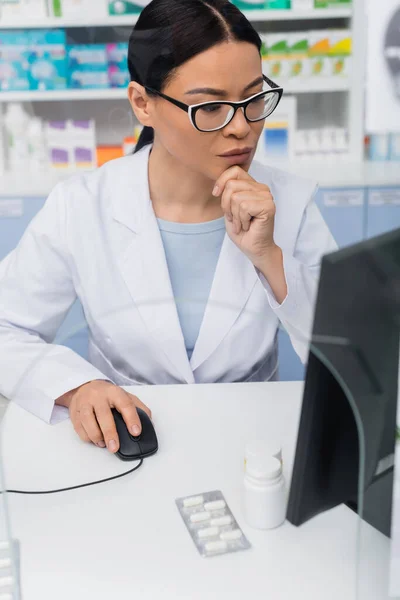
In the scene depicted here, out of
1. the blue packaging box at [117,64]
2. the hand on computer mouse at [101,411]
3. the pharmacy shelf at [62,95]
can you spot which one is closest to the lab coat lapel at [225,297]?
→ the hand on computer mouse at [101,411]

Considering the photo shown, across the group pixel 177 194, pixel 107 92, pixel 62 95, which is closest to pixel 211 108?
pixel 177 194

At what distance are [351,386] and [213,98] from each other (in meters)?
0.57

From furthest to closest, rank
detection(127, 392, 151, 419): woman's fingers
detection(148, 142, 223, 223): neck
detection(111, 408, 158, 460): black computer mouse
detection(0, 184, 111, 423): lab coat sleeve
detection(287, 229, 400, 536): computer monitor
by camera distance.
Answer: detection(148, 142, 223, 223): neck
detection(0, 184, 111, 423): lab coat sleeve
detection(127, 392, 151, 419): woman's fingers
detection(111, 408, 158, 460): black computer mouse
detection(287, 229, 400, 536): computer monitor

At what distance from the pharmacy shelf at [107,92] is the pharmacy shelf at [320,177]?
21cm

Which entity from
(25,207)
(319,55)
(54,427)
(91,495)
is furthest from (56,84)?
(91,495)

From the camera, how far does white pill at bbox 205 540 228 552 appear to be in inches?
28.5

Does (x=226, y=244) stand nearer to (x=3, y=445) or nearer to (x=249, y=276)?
(x=249, y=276)

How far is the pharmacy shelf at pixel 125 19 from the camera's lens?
5.52 feet

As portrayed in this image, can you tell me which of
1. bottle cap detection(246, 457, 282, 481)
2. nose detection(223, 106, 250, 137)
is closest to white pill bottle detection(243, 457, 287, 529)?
bottle cap detection(246, 457, 282, 481)

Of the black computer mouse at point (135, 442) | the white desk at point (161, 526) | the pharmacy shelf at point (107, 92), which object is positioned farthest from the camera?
the pharmacy shelf at point (107, 92)

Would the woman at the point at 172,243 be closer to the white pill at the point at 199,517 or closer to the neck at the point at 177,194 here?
the neck at the point at 177,194

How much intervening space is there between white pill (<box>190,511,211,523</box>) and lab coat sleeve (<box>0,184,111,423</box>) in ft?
1.31

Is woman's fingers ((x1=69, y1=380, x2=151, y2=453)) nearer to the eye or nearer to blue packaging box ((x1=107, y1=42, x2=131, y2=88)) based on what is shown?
the eye

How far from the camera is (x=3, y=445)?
3.13ft
